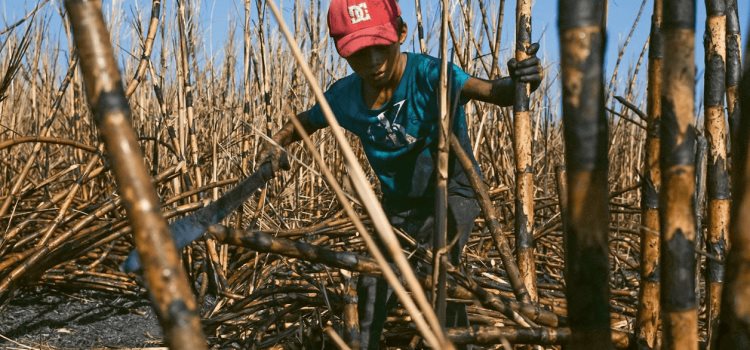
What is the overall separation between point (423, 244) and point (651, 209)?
73 centimetres

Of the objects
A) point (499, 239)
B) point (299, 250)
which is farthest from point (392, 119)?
point (299, 250)

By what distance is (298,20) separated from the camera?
3213 mm

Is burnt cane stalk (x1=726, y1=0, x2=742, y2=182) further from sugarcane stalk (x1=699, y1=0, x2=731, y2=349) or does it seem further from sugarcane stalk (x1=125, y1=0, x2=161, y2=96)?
sugarcane stalk (x1=125, y1=0, x2=161, y2=96)

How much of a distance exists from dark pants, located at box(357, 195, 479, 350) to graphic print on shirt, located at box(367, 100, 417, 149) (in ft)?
0.53

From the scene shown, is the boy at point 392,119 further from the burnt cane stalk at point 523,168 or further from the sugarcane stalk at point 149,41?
the sugarcane stalk at point 149,41

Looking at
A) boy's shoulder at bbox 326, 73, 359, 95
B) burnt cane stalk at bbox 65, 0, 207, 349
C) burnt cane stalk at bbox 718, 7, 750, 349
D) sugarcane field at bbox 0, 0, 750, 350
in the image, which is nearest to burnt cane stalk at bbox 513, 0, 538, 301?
sugarcane field at bbox 0, 0, 750, 350

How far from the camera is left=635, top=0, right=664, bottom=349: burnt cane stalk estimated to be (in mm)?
1044

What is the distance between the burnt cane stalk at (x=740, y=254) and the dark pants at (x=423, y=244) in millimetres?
1241

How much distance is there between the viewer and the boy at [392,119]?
1.68m

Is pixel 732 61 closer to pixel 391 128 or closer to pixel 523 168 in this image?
pixel 523 168

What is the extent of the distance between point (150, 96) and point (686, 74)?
159 inches

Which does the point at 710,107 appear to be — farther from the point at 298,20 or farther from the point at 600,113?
the point at 298,20

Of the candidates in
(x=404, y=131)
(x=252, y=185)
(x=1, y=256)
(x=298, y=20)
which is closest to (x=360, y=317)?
(x=404, y=131)

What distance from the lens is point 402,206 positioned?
1.90 metres
